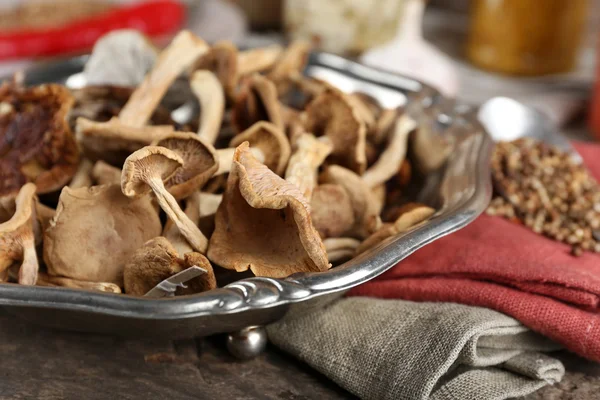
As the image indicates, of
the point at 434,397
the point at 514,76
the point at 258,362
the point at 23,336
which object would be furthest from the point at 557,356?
the point at 514,76

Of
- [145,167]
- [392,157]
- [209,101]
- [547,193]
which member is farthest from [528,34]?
[145,167]

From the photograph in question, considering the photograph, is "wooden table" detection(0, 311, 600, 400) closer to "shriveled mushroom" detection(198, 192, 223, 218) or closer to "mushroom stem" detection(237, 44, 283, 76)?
"shriveled mushroom" detection(198, 192, 223, 218)

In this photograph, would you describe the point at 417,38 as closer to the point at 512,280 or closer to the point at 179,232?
the point at 512,280

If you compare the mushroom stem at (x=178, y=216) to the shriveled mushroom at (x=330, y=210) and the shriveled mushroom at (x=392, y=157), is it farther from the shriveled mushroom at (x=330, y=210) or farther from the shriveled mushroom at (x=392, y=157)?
the shriveled mushroom at (x=392, y=157)

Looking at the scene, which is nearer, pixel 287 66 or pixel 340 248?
pixel 340 248

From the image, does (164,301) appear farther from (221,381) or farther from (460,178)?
(460,178)

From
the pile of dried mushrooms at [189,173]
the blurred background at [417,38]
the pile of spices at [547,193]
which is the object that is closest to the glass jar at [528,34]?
the blurred background at [417,38]
